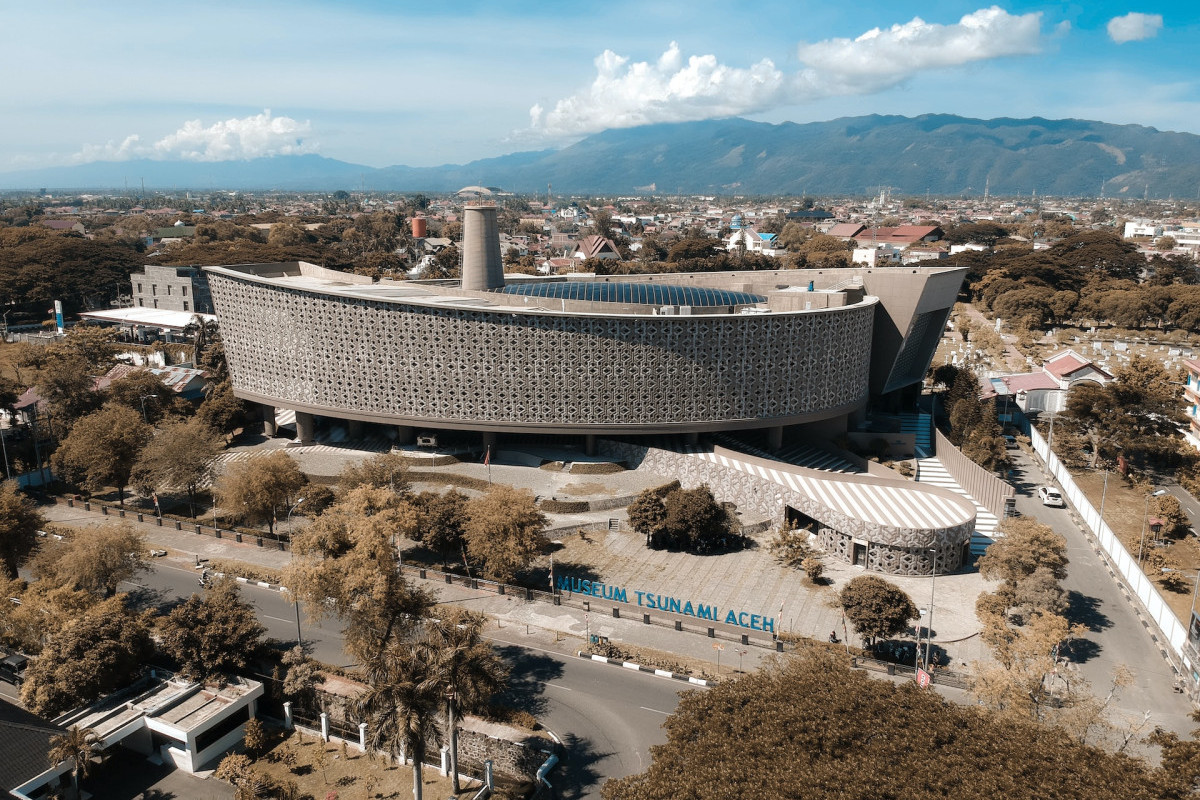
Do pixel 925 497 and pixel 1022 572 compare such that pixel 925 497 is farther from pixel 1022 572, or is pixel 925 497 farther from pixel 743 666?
pixel 743 666

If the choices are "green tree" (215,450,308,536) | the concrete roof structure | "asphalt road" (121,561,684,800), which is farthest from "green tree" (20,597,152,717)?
the concrete roof structure

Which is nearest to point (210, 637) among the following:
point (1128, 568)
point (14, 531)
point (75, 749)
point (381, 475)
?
point (75, 749)

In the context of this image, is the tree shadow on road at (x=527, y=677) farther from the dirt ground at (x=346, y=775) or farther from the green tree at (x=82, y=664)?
the green tree at (x=82, y=664)

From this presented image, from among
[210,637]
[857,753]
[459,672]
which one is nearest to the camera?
[857,753]

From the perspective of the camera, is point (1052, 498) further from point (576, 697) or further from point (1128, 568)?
point (576, 697)

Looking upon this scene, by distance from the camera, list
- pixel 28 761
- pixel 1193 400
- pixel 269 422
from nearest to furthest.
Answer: pixel 28 761 → pixel 269 422 → pixel 1193 400

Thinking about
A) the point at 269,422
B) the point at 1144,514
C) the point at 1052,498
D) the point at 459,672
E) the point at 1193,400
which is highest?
the point at 1193,400

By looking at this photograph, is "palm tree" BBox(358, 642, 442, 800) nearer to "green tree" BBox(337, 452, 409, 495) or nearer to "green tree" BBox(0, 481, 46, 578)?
"green tree" BBox(337, 452, 409, 495)
